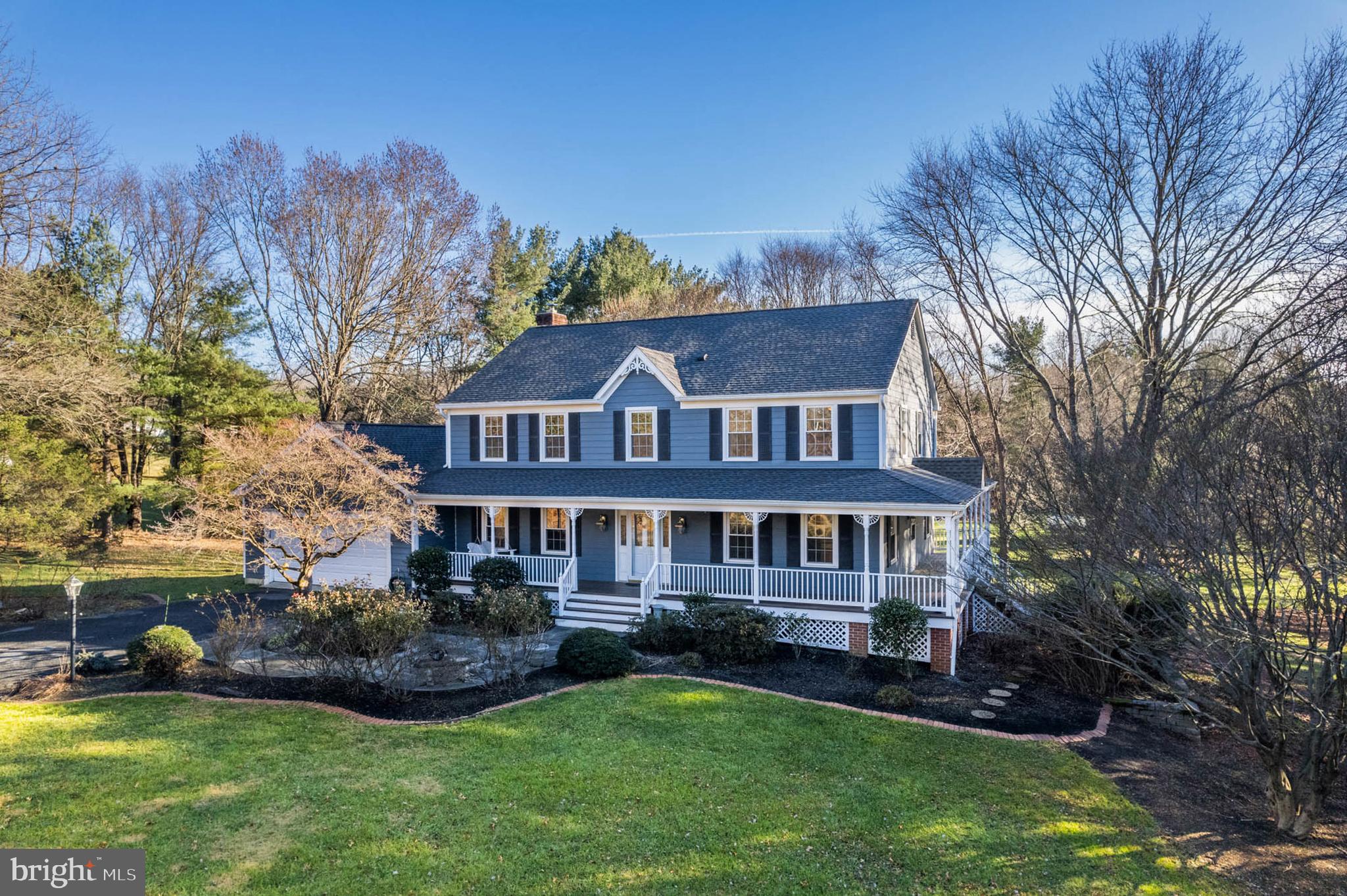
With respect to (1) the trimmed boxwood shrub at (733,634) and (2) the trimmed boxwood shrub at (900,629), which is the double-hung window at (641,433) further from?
(2) the trimmed boxwood shrub at (900,629)

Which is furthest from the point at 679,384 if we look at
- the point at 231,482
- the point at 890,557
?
the point at 231,482

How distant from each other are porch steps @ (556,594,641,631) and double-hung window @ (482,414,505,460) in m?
5.69

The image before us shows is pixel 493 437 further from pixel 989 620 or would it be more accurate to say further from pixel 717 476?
pixel 989 620

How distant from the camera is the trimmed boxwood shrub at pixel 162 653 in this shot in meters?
11.2

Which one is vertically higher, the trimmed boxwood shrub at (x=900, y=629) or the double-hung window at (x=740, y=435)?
the double-hung window at (x=740, y=435)

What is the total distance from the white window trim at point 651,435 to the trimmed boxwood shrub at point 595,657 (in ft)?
21.4

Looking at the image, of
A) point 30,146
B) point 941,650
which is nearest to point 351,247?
point 30,146

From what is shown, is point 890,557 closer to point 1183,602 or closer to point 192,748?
point 1183,602

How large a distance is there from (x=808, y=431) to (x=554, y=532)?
729 centimetres

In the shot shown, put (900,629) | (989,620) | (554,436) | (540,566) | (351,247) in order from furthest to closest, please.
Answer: (351,247) < (554,436) < (540,566) < (989,620) < (900,629)

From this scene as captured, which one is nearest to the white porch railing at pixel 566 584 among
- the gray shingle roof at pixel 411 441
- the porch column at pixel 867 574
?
the gray shingle roof at pixel 411 441

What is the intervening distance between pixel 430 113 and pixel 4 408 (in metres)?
15.1

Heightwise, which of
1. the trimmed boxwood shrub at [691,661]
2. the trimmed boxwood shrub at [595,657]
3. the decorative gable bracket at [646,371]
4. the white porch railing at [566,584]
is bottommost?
the trimmed boxwood shrub at [691,661]

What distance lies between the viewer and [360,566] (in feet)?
63.1
